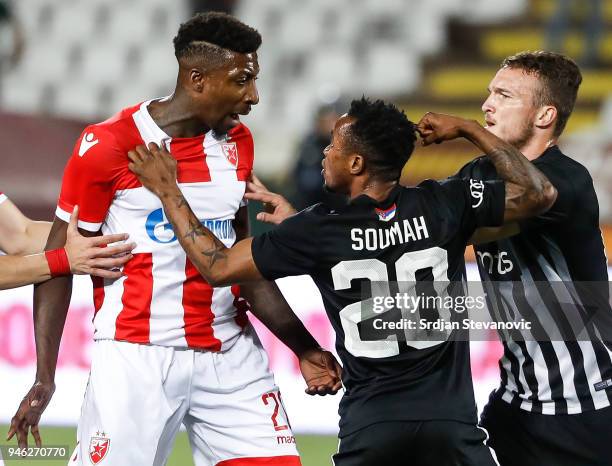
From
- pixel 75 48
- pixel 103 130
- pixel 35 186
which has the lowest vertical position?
pixel 103 130

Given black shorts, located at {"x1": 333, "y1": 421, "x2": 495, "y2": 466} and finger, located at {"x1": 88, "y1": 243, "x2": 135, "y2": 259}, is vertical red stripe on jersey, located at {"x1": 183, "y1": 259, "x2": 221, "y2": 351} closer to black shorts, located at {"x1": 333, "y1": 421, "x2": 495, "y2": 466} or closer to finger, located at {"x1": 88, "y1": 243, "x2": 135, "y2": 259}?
finger, located at {"x1": 88, "y1": 243, "x2": 135, "y2": 259}

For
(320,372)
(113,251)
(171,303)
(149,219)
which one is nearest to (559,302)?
(320,372)

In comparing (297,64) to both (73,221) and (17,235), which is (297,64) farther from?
(73,221)

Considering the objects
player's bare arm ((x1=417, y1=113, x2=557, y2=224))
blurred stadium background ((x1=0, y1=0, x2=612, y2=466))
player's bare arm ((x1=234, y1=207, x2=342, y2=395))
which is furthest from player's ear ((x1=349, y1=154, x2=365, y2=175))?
blurred stadium background ((x1=0, y1=0, x2=612, y2=466))

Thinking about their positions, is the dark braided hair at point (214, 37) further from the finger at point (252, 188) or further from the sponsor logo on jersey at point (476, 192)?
the sponsor logo on jersey at point (476, 192)

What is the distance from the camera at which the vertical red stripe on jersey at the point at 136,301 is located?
389cm

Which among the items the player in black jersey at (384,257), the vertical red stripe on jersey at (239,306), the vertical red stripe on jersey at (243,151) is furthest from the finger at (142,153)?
the vertical red stripe on jersey at (239,306)

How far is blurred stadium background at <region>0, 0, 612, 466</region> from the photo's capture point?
11234 mm

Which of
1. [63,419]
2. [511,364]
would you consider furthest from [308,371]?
[63,419]

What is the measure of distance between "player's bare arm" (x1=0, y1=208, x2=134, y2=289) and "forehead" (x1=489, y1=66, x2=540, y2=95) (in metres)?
1.61

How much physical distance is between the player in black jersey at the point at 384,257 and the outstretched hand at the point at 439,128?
6.7 inches

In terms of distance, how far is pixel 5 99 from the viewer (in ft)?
45.9

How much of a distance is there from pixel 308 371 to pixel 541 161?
1228 millimetres

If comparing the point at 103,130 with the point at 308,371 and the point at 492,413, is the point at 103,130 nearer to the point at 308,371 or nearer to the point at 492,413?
the point at 308,371
